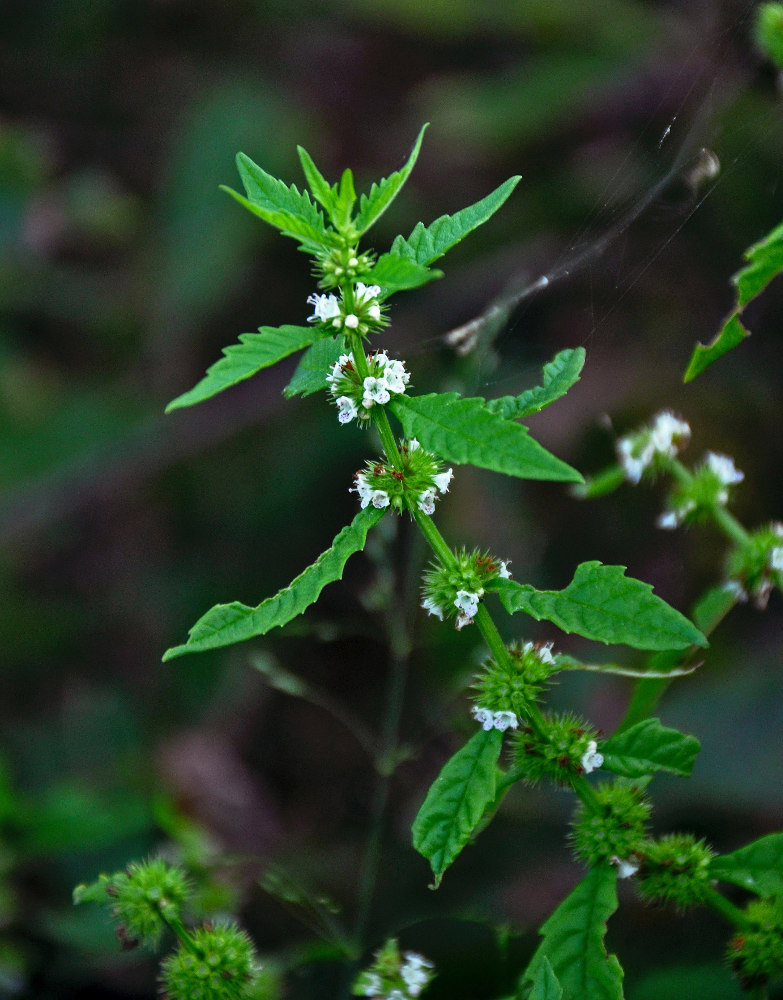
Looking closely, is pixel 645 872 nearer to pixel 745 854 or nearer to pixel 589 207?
pixel 745 854

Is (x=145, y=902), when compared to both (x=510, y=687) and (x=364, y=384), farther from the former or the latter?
(x=364, y=384)

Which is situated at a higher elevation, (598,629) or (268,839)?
(268,839)

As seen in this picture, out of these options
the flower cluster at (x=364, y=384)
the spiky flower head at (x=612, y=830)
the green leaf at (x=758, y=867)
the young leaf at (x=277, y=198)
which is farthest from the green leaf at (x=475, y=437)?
the green leaf at (x=758, y=867)

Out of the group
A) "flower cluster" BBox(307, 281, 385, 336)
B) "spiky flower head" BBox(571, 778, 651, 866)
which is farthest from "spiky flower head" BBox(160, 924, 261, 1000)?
"flower cluster" BBox(307, 281, 385, 336)

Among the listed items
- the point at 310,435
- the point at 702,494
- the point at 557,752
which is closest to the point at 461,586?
the point at 557,752

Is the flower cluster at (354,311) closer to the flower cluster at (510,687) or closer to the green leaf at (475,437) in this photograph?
the green leaf at (475,437)

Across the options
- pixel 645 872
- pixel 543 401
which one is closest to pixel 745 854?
pixel 645 872

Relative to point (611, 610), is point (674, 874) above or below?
below
